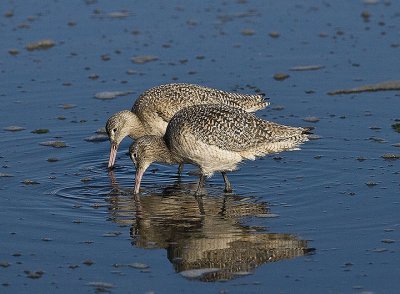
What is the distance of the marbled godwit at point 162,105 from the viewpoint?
10086 mm

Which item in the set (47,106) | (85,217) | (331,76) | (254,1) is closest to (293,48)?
(331,76)

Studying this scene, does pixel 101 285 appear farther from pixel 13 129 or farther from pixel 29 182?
pixel 13 129

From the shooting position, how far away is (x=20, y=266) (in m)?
7.20

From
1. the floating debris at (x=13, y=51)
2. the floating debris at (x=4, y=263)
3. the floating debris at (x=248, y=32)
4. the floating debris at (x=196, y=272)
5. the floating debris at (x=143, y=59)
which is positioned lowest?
the floating debris at (x=13, y=51)

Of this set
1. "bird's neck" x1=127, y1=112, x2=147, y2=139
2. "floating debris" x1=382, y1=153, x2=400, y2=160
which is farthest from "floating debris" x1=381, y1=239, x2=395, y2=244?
"bird's neck" x1=127, y1=112, x2=147, y2=139

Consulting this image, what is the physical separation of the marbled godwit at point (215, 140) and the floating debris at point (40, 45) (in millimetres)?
4347

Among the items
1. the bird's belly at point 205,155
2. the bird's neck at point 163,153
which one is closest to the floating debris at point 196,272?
the bird's belly at point 205,155

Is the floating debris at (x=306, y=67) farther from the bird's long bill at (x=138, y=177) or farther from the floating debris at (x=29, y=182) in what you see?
the floating debris at (x=29, y=182)

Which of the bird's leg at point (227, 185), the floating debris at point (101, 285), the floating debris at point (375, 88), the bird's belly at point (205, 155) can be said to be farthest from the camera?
the floating debris at point (375, 88)

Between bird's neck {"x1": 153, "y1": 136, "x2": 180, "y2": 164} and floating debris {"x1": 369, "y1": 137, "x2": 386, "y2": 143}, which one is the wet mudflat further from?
bird's neck {"x1": 153, "y1": 136, "x2": 180, "y2": 164}

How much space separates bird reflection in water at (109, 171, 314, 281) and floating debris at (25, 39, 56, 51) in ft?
14.1

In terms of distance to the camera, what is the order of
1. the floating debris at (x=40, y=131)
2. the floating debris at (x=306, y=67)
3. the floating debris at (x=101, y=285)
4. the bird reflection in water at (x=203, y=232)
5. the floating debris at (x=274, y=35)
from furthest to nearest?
the floating debris at (x=274, y=35)
the floating debris at (x=306, y=67)
the floating debris at (x=40, y=131)
the bird reflection in water at (x=203, y=232)
the floating debris at (x=101, y=285)

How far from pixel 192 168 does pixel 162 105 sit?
26.6 inches

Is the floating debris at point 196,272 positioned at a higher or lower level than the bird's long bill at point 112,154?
higher
